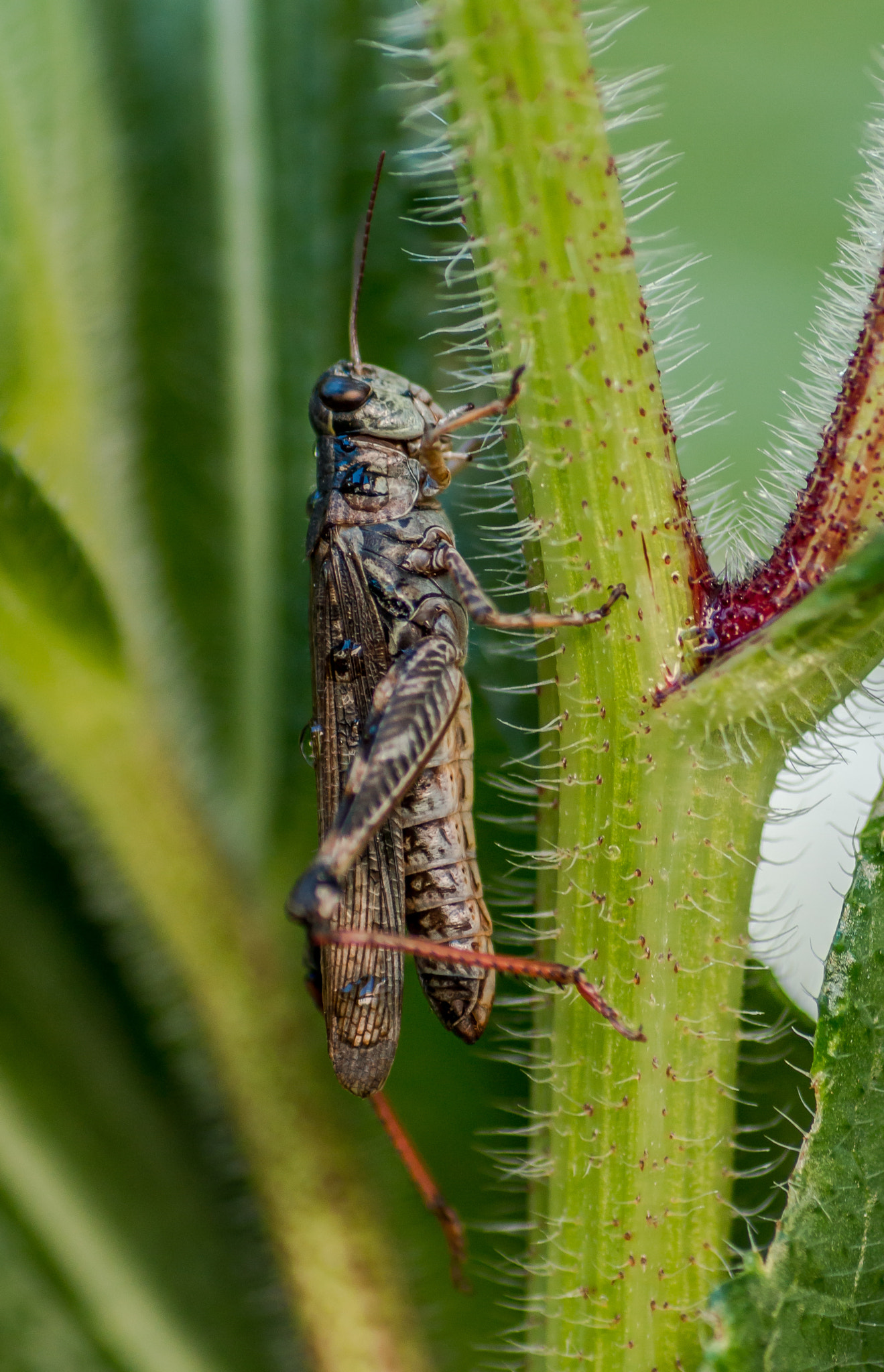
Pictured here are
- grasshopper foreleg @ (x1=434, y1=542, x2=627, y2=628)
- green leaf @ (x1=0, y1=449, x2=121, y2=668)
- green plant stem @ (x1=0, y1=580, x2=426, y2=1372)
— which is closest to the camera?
grasshopper foreleg @ (x1=434, y1=542, x2=627, y2=628)

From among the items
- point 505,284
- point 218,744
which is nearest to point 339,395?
point 218,744

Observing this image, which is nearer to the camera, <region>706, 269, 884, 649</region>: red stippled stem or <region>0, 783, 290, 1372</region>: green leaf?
<region>706, 269, 884, 649</region>: red stippled stem

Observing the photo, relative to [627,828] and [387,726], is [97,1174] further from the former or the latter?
[627,828]

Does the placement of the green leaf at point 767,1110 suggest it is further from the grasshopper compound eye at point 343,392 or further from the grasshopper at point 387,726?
the grasshopper compound eye at point 343,392

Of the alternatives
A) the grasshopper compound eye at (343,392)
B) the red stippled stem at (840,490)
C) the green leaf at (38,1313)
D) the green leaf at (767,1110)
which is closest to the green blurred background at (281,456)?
the green leaf at (38,1313)

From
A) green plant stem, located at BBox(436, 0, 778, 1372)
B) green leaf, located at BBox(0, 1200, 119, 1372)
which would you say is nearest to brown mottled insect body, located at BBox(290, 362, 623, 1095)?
green plant stem, located at BBox(436, 0, 778, 1372)

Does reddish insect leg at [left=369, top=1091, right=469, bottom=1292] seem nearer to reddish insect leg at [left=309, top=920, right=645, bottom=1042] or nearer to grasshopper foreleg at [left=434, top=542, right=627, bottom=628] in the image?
reddish insect leg at [left=309, top=920, right=645, bottom=1042]
